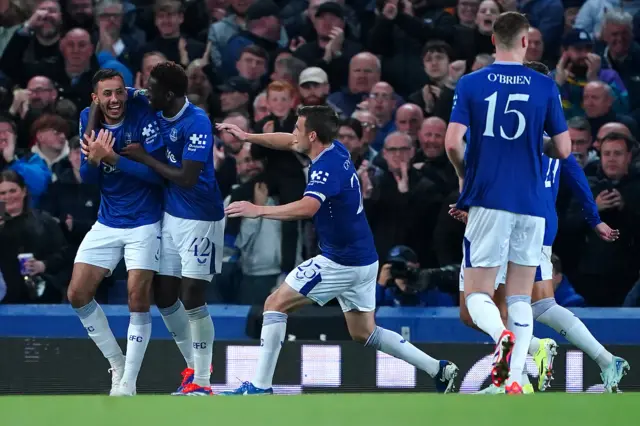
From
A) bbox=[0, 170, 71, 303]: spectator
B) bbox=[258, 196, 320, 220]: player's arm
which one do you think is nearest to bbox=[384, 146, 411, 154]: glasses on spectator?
bbox=[0, 170, 71, 303]: spectator

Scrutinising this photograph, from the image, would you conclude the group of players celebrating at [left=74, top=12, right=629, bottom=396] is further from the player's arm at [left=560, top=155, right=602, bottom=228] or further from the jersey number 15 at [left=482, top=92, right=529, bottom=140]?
the jersey number 15 at [left=482, top=92, right=529, bottom=140]

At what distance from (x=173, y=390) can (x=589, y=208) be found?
125 inches

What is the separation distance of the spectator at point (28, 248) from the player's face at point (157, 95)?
2.25 metres

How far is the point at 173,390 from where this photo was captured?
966cm

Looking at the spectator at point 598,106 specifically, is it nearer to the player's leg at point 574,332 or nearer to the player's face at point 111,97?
the player's leg at point 574,332

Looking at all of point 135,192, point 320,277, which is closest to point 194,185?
point 135,192

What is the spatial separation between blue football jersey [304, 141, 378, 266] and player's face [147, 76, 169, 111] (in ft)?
3.36

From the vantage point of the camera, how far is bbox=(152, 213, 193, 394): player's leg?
8.59 meters

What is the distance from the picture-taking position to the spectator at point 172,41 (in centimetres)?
1212

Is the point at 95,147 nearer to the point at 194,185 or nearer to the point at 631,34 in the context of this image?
the point at 194,185

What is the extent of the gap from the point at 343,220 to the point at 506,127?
1.47 meters

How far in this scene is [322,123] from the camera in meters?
8.09

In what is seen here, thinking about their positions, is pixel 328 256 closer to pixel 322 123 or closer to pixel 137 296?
pixel 322 123

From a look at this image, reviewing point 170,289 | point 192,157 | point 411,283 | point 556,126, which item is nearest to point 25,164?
point 170,289
